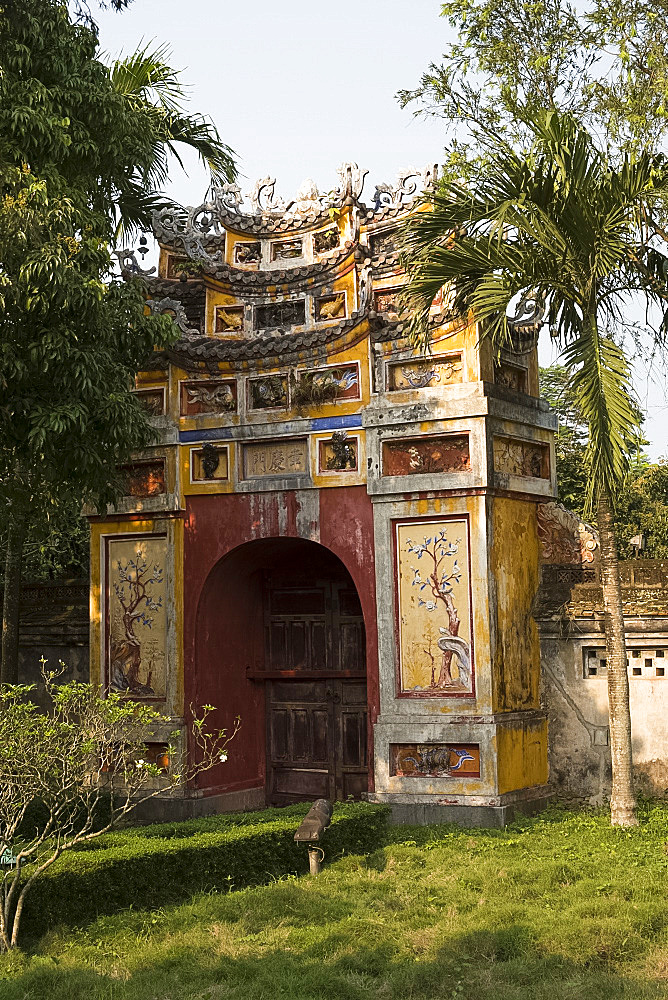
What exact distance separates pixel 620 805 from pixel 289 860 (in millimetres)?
3113

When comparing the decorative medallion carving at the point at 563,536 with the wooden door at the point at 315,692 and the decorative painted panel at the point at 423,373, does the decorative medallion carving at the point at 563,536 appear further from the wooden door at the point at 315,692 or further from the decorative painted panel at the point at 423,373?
the wooden door at the point at 315,692

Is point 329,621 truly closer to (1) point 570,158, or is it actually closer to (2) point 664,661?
(2) point 664,661

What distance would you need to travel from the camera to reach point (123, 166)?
12.0 metres

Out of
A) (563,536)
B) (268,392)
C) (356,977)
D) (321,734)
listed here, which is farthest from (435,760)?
(356,977)

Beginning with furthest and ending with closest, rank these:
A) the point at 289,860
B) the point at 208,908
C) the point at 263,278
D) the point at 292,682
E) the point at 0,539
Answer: the point at 0,539 → the point at 292,682 → the point at 263,278 → the point at 289,860 → the point at 208,908

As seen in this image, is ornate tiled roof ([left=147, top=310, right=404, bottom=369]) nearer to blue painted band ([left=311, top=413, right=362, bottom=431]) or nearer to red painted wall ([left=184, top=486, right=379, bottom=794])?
blue painted band ([left=311, top=413, right=362, bottom=431])

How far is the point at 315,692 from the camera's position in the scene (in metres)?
14.4

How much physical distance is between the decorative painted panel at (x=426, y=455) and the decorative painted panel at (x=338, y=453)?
41 centimetres

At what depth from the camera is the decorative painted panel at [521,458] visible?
40.4 feet

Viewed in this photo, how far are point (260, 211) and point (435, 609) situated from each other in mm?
5214

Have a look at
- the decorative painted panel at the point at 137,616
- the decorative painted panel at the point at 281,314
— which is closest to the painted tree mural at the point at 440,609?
the decorative painted panel at the point at 281,314

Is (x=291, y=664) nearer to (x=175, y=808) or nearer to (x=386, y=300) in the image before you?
(x=175, y=808)

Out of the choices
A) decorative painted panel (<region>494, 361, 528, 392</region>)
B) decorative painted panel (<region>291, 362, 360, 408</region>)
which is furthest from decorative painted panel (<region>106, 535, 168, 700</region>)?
decorative painted panel (<region>494, 361, 528, 392</region>)

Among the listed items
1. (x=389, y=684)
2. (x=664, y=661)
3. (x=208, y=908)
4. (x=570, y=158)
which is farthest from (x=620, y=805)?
(x=570, y=158)
